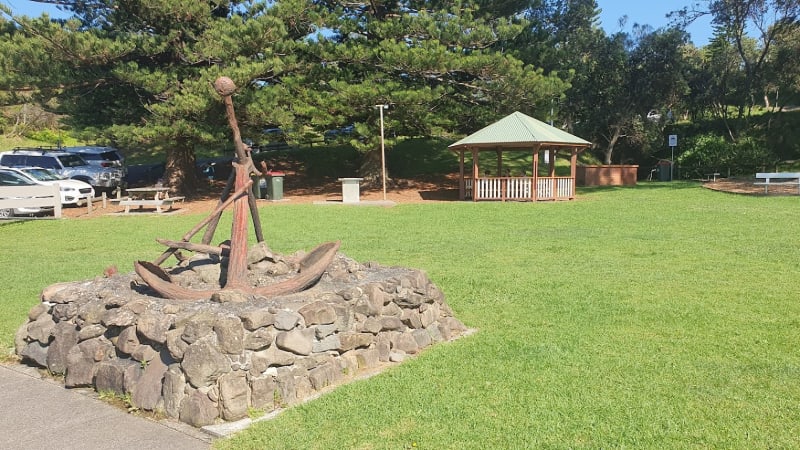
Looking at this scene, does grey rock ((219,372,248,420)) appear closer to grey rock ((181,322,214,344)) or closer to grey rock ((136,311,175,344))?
grey rock ((181,322,214,344))

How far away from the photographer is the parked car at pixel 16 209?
1822 cm

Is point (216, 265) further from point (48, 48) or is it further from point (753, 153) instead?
point (753, 153)

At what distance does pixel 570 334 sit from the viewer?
19.7 ft

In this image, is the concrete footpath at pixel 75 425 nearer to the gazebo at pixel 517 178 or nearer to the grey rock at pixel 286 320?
the grey rock at pixel 286 320

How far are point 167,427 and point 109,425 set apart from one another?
437mm

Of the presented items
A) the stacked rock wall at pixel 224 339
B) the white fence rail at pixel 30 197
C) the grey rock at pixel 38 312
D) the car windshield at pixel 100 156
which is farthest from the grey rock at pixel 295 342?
the car windshield at pixel 100 156

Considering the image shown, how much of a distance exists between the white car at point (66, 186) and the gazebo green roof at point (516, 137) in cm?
1253

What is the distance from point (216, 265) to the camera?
6.43 m

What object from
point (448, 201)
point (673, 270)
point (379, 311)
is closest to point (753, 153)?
point (448, 201)

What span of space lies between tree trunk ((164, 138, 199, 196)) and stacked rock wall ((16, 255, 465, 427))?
17.8 meters

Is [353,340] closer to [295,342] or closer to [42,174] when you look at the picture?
[295,342]

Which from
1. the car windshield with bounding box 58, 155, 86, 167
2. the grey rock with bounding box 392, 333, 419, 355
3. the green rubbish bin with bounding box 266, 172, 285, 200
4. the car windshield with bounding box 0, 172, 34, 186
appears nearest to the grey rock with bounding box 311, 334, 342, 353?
the grey rock with bounding box 392, 333, 419, 355

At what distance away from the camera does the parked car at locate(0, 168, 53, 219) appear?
18.2 metres

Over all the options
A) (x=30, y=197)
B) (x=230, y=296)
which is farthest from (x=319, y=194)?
(x=230, y=296)
